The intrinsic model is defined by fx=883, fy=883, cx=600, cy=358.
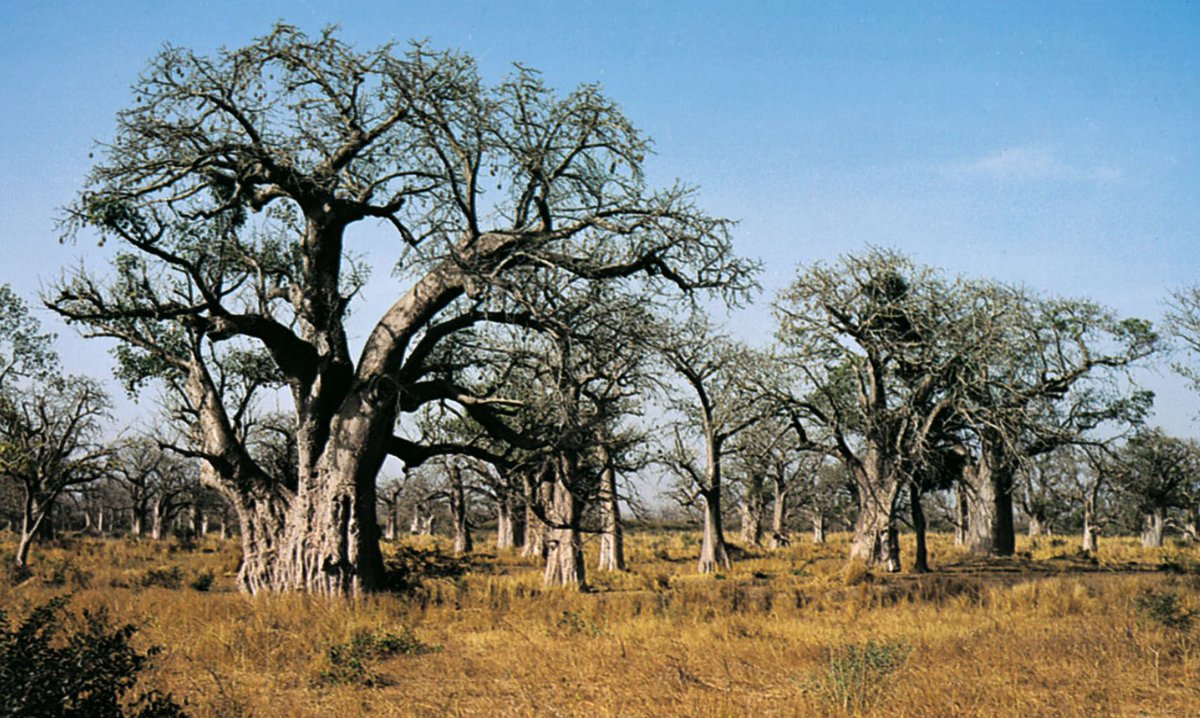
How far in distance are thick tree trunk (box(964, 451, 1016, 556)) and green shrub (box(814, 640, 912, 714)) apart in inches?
886

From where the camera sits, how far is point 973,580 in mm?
19594

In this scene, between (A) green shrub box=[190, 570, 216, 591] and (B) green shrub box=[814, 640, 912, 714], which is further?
(A) green shrub box=[190, 570, 216, 591]

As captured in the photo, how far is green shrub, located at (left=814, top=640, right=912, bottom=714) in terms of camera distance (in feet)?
23.7

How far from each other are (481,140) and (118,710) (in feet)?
30.7

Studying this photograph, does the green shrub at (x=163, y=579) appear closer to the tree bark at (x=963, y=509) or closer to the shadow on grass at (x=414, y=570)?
the shadow on grass at (x=414, y=570)

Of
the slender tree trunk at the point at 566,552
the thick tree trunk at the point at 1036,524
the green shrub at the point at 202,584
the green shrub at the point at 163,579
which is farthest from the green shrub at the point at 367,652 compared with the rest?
the thick tree trunk at the point at 1036,524

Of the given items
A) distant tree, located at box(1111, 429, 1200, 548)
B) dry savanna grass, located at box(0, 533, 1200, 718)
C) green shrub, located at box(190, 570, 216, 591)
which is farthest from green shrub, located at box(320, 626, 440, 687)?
distant tree, located at box(1111, 429, 1200, 548)

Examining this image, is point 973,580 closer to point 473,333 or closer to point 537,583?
point 537,583

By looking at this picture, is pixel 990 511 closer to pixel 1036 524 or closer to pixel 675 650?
pixel 675 650

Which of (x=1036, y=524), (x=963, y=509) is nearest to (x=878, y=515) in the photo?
(x=963, y=509)

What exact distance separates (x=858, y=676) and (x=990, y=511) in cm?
2459

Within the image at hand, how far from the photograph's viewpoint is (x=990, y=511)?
29.6 m

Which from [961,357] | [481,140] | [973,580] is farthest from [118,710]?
[961,357]

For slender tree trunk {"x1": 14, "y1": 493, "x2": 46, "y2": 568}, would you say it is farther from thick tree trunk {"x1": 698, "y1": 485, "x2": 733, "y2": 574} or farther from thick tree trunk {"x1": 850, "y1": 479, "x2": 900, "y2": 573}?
thick tree trunk {"x1": 850, "y1": 479, "x2": 900, "y2": 573}
